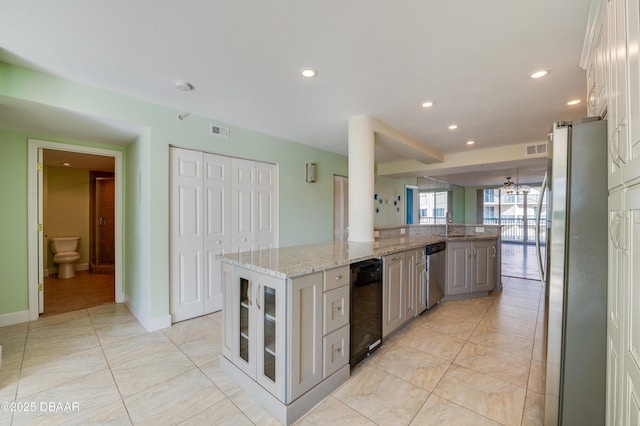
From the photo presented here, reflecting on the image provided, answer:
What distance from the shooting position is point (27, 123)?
2750mm

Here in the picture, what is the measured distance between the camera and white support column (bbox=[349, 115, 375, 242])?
3252mm

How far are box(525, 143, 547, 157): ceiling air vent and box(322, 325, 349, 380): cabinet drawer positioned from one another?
14.5ft

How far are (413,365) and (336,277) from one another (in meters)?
1.09

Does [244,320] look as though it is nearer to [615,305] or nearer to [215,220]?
[215,220]

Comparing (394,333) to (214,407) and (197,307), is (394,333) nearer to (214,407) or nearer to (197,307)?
(214,407)

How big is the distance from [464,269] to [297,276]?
324 cm

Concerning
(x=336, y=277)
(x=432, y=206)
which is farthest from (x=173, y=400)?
(x=432, y=206)

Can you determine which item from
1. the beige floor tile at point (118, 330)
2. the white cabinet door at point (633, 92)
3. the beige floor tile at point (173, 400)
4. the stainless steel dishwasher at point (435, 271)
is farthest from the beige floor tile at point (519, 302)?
the beige floor tile at point (118, 330)

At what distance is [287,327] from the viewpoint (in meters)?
1.59

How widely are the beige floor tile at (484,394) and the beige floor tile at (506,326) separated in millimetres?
972

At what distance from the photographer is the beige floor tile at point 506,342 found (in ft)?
7.95

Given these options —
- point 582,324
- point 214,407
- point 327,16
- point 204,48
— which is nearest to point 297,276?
point 214,407

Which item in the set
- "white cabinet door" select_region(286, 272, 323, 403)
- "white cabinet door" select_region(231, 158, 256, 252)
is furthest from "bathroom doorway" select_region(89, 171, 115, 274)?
"white cabinet door" select_region(286, 272, 323, 403)

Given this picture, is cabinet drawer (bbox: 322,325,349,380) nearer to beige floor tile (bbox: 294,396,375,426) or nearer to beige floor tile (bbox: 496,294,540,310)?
beige floor tile (bbox: 294,396,375,426)
